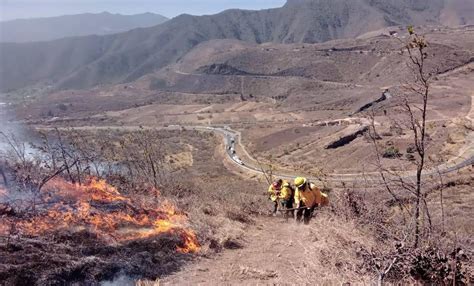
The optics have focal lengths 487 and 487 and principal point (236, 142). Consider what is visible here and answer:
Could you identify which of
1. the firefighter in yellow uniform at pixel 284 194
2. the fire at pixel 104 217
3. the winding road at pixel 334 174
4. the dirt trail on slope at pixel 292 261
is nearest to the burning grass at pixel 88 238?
the fire at pixel 104 217

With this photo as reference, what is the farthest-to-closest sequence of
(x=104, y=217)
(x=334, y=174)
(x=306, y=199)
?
1. (x=334, y=174)
2. (x=306, y=199)
3. (x=104, y=217)

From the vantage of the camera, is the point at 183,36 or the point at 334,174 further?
the point at 183,36

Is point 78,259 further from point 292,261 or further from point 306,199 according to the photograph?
point 306,199

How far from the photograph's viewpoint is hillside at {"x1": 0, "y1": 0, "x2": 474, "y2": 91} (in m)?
154

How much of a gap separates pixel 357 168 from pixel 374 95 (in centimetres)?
3286

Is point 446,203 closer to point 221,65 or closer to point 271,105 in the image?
point 271,105

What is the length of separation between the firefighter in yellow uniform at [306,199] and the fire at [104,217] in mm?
2536

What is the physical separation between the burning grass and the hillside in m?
141

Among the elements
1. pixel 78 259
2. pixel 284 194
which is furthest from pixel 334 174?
pixel 78 259

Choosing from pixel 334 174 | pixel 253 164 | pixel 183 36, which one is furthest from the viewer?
pixel 183 36

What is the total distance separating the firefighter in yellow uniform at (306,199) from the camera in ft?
36.1

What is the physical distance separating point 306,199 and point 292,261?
2.07 meters

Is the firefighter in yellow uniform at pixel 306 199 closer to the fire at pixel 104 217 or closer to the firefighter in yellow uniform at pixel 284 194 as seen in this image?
the firefighter in yellow uniform at pixel 284 194

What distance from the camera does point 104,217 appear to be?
10.5 metres
